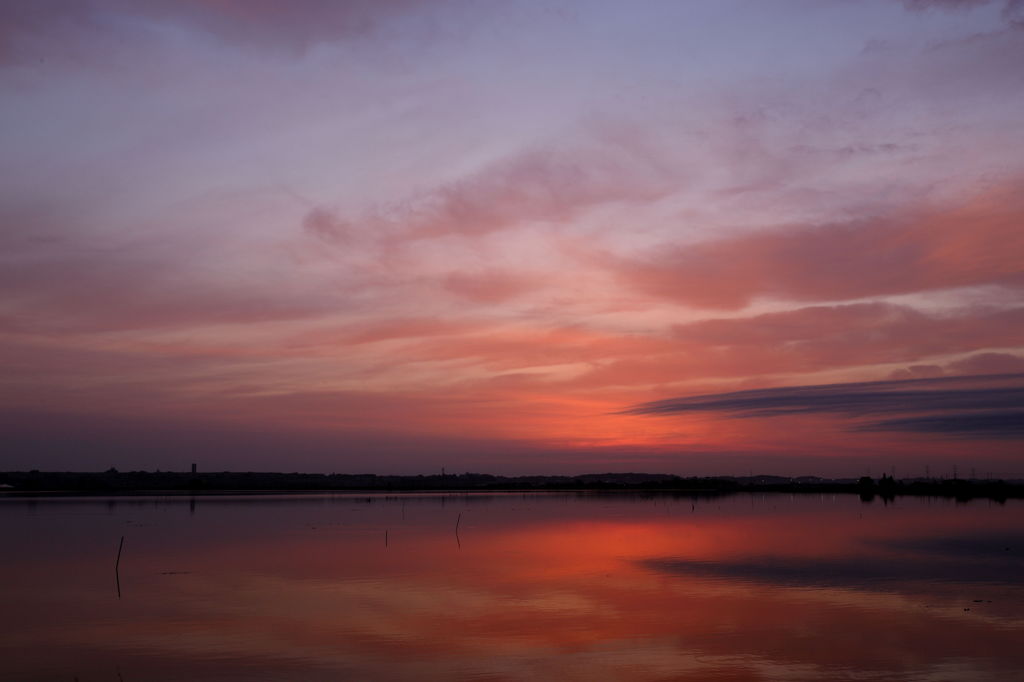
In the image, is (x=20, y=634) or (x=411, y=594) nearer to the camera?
(x=20, y=634)

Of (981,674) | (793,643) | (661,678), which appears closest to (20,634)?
(661,678)

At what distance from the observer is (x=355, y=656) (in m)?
22.7

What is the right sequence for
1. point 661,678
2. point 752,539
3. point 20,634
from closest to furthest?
point 661,678 < point 20,634 < point 752,539

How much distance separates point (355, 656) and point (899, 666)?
13.0 m

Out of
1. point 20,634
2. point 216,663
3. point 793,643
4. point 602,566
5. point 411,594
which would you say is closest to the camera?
point 216,663

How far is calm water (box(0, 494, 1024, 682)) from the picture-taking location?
21.7 m

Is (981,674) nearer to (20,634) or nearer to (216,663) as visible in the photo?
(216,663)

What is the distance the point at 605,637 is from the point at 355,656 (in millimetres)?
6684

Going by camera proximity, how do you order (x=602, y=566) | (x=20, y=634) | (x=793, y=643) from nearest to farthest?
(x=793, y=643) < (x=20, y=634) < (x=602, y=566)

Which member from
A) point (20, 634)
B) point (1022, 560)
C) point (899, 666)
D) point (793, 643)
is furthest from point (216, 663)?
point (1022, 560)

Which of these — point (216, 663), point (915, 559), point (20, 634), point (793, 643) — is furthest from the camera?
point (915, 559)

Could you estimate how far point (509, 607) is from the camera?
2991 cm

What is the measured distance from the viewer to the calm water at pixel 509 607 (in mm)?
21719

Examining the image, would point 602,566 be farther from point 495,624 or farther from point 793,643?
point 793,643
